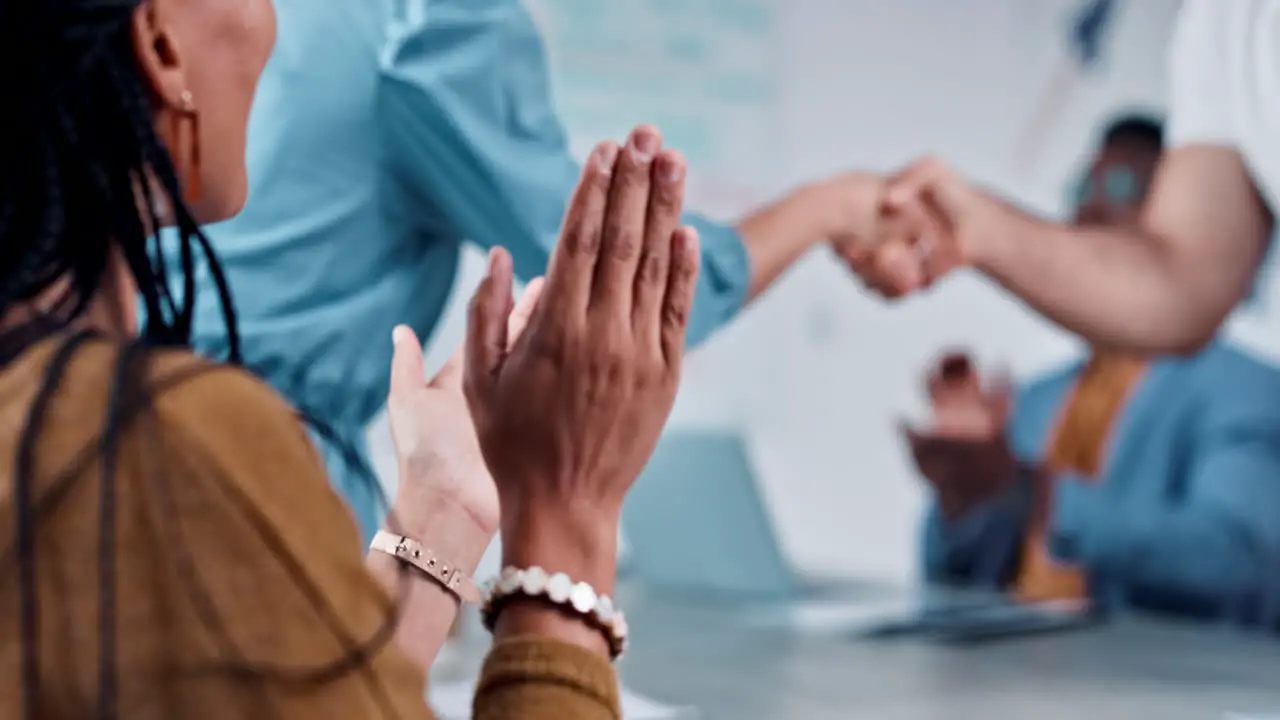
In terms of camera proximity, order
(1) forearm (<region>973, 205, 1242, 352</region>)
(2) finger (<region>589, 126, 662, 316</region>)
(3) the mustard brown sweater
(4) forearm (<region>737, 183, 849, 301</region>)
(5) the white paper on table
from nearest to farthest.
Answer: (3) the mustard brown sweater
(2) finger (<region>589, 126, 662, 316</region>)
(5) the white paper on table
(4) forearm (<region>737, 183, 849, 301</region>)
(1) forearm (<region>973, 205, 1242, 352</region>)

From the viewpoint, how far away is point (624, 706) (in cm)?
111

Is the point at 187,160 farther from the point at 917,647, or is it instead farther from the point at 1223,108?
the point at 1223,108

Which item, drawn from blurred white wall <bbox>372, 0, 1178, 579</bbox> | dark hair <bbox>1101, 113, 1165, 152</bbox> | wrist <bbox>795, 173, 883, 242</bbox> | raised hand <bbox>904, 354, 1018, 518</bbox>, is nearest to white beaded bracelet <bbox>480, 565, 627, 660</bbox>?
wrist <bbox>795, 173, 883, 242</bbox>

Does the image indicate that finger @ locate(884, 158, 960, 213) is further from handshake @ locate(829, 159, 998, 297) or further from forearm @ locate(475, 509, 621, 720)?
forearm @ locate(475, 509, 621, 720)

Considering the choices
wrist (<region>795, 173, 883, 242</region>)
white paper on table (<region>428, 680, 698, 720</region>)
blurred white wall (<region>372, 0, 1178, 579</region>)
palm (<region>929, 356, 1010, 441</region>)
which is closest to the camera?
white paper on table (<region>428, 680, 698, 720</region>)

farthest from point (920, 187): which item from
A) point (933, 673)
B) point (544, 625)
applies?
point (544, 625)

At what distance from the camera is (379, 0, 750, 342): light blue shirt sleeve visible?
1.12m

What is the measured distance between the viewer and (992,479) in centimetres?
255

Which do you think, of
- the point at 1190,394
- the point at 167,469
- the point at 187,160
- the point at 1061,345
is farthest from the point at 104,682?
the point at 1061,345

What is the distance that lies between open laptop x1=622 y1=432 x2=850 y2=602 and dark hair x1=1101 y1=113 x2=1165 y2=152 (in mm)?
1191

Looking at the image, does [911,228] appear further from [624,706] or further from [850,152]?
[624,706]

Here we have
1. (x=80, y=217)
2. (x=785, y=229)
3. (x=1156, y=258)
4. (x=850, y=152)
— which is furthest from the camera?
(x=850, y=152)

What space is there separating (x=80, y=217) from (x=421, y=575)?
318 millimetres

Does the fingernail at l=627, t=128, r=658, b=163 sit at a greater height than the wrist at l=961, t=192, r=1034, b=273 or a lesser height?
lesser
